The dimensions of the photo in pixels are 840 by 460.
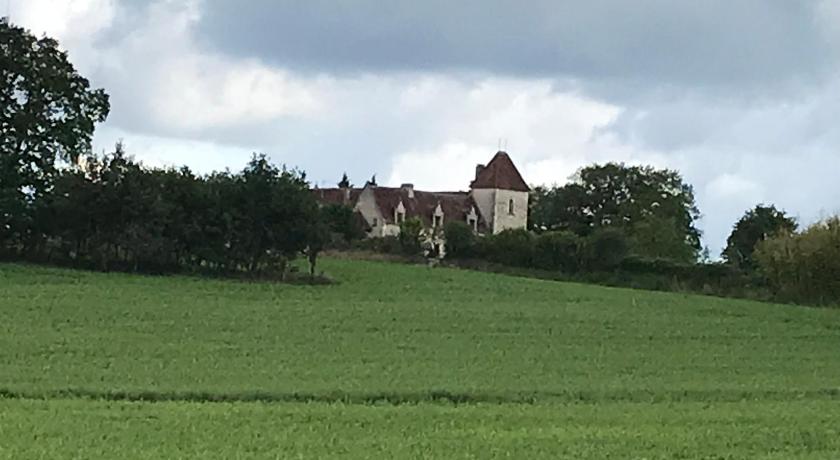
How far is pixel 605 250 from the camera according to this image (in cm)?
8025

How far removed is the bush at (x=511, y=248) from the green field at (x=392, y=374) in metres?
26.1

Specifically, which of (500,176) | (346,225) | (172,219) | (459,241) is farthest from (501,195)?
(172,219)

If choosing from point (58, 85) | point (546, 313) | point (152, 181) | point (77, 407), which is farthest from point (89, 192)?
point (77, 407)

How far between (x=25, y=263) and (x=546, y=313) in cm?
2392

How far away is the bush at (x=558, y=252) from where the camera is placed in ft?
269

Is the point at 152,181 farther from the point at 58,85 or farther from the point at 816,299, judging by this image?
the point at 816,299

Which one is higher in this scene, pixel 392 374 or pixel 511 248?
pixel 511 248

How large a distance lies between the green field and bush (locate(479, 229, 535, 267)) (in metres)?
26.1

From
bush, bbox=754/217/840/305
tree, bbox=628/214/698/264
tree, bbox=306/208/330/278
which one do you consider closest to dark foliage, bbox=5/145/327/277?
tree, bbox=306/208/330/278

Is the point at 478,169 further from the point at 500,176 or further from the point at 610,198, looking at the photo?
the point at 610,198

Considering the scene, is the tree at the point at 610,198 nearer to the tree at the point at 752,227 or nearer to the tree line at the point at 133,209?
the tree at the point at 752,227

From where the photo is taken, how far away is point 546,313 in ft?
161

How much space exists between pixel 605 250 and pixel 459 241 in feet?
33.9

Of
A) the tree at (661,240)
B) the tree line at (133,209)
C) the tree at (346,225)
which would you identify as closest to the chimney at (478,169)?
the tree at (661,240)
